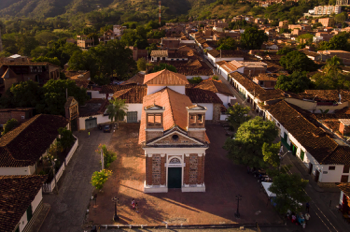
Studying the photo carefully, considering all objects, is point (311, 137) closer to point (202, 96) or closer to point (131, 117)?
point (202, 96)

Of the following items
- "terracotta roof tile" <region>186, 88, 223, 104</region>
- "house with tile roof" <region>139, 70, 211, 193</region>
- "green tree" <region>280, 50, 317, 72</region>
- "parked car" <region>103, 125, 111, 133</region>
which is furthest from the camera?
"green tree" <region>280, 50, 317, 72</region>

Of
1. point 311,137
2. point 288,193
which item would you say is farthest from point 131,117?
point 288,193

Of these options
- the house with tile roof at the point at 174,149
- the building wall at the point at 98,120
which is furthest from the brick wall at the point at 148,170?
the building wall at the point at 98,120

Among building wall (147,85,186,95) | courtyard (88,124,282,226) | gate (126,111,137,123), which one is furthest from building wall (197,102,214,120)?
courtyard (88,124,282,226)

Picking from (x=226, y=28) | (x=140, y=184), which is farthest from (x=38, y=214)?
(x=226, y=28)

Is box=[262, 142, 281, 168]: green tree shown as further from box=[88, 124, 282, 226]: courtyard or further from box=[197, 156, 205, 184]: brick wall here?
box=[197, 156, 205, 184]: brick wall
